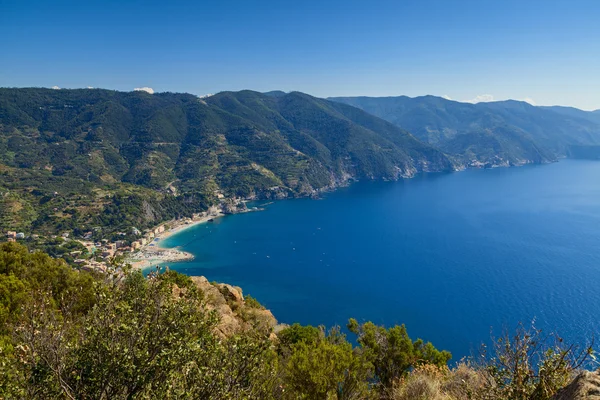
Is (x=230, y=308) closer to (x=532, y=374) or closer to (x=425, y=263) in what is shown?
(x=532, y=374)

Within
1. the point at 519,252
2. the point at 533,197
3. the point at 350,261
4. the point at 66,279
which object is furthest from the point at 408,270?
the point at 533,197

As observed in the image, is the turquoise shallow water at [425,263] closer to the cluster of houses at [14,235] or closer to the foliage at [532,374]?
the foliage at [532,374]

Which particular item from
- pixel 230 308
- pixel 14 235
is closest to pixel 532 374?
pixel 230 308

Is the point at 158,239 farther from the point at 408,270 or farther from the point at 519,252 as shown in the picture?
the point at 519,252

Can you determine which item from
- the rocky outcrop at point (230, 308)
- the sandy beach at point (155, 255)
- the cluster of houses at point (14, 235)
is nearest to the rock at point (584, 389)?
the rocky outcrop at point (230, 308)

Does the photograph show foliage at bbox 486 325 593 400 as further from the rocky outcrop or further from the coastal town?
the coastal town

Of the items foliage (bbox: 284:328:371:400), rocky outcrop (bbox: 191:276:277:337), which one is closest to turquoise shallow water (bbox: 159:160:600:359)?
rocky outcrop (bbox: 191:276:277:337)
